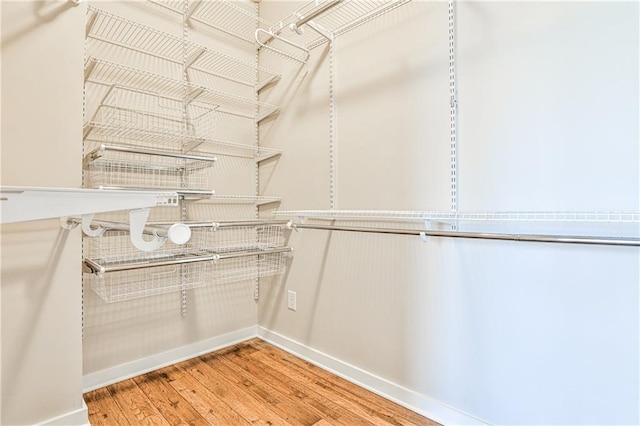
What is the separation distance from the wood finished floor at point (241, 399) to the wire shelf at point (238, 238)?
695mm

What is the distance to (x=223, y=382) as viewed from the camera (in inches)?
69.8

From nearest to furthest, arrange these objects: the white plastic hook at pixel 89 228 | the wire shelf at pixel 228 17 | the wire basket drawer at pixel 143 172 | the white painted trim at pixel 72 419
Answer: the white plastic hook at pixel 89 228 → the white painted trim at pixel 72 419 → the wire basket drawer at pixel 143 172 → the wire shelf at pixel 228 17

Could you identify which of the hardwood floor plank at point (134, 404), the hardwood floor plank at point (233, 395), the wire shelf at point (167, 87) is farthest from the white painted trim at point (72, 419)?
the wire shelf at point (167, 87)

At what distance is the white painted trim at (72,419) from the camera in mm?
1345

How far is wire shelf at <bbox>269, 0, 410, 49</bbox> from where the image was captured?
4.97 feet

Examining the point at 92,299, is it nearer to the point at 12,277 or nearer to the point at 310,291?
the point at 12,277

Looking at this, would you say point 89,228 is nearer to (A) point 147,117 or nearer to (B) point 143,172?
(B) point 143,172

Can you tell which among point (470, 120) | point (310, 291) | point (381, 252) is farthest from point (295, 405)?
point (470, 120)

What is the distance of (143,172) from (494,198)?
5.81 feet

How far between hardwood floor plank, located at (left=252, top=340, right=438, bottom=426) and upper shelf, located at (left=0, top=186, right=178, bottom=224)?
4.28 feet

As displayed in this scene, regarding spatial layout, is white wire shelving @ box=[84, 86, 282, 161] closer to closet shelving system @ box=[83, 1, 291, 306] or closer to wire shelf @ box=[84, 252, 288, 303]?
closet shelving system @ box=[83, 1, 291, 306]

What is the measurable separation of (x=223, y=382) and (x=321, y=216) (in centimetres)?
103

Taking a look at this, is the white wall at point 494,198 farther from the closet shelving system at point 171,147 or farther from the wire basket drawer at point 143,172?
the wire basket drawer at point 143,172

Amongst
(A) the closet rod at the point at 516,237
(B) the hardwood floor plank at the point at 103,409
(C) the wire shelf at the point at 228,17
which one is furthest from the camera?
(C) the wire shelf at the point at 228,17
